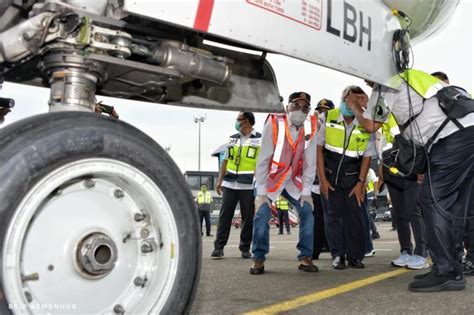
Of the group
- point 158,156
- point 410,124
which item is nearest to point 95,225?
point 158,156

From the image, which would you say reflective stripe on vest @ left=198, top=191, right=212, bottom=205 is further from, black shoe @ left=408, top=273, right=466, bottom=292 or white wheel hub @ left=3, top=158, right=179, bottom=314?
white wheel hub @ left=3, top=158, right=179, bottom=314

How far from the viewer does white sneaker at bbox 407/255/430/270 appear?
492 cm

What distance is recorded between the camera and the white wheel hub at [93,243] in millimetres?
1622

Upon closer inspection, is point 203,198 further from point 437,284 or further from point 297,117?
point 437,284

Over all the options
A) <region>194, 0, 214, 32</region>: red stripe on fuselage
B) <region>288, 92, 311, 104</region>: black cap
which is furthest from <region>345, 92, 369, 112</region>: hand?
<region>194, 0, 214, 32</region>: red stripe on fuselage

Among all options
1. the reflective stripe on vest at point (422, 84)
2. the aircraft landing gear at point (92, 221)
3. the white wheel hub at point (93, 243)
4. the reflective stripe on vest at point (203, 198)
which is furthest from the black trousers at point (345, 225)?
the reflective stripe on vest at point (203, 198)

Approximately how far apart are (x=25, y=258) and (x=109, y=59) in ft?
2.60

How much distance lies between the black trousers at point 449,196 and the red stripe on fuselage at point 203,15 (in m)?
2.36

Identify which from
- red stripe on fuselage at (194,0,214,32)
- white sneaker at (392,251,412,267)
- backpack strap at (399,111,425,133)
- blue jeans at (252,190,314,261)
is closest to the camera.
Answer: red stripe on fuselage at (194,0,214,32)

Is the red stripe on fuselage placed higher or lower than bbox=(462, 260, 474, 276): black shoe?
higher

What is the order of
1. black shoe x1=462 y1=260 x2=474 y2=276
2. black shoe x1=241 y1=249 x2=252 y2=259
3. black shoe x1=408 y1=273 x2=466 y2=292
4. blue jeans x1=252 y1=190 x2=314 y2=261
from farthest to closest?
1. black shoe x1=241 y1=249 x2=252 y2=259
2. blue jeans x1=252 y1=190 x2=314 y2=261
3. black shoe x1=462 y1=260 x2=474 y2=276
4. black shoe x1=408 y1=273 x2=466 y2=292

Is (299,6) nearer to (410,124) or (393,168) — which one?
(410,124)

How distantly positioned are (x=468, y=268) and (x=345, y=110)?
6.14 ft

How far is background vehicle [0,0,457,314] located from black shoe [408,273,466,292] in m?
2.03
